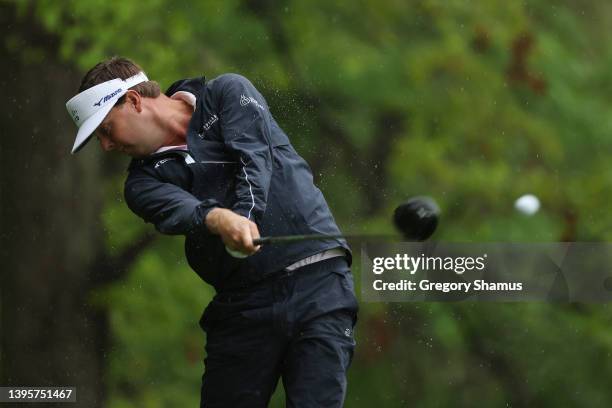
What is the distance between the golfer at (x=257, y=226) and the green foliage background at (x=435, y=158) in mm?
5238

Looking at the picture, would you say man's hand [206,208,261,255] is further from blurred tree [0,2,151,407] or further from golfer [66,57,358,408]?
blurred tree [0,2,151,407]

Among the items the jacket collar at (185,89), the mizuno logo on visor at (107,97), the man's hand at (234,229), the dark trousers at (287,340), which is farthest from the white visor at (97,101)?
the dark trousers at (287,340)

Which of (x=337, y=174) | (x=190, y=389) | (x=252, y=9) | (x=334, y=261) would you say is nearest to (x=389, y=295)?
(x=337, y=174)

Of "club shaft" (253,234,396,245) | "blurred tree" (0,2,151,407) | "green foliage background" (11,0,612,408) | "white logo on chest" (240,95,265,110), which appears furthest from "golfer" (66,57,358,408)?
"green foliage background" (11,0,612,408)

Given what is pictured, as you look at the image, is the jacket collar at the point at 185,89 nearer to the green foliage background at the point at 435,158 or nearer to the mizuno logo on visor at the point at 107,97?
the mizuno logo on visor at the point at 107,97

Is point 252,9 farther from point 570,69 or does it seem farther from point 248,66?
point 570,69

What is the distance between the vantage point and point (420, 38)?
10.0 m

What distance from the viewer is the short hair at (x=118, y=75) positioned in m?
4.14

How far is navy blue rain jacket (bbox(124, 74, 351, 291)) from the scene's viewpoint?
13.2 feet

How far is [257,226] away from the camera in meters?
3.99

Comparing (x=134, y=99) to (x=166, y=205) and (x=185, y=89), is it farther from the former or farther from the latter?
(x=166, y=205)

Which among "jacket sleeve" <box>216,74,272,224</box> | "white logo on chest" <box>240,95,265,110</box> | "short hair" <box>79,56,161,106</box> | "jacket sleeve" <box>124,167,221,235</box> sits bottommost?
"jacket sleeve" <box>124,167,221,235</box>

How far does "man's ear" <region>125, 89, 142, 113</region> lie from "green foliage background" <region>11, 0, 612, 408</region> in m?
5.25

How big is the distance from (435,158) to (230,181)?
6.03m
